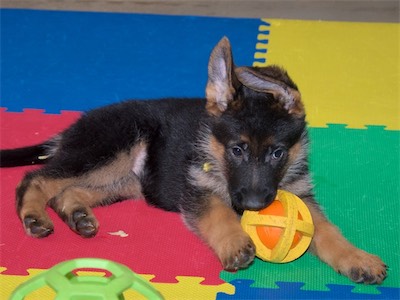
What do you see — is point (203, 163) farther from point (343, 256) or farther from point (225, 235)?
point (343, 256)

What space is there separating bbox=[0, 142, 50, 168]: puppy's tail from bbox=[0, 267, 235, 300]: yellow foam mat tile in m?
1.12

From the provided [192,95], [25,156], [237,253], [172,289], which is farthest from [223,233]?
[192,95]

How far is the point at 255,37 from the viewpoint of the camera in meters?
7.06

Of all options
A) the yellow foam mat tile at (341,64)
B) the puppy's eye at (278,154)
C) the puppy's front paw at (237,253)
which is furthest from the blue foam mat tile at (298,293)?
the yellow foam mat tile at (341,64)

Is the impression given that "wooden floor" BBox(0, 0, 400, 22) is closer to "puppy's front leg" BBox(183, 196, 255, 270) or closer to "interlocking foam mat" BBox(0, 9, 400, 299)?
"interlocking foam mat" BBox(0, 9, 400, 299)

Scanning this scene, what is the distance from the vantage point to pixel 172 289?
3715mm

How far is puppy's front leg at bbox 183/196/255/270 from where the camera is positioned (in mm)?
3678

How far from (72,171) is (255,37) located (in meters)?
3.11

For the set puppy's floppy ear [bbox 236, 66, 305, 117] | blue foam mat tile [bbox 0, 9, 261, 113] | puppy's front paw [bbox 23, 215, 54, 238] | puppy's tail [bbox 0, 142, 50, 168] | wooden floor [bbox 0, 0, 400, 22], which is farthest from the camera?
wooden floor [bbox 0, 0, 400, 22]

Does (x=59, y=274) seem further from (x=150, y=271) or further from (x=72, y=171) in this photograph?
(x=72, y=171)

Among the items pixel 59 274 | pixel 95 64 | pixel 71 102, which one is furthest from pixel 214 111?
pixel 95 64

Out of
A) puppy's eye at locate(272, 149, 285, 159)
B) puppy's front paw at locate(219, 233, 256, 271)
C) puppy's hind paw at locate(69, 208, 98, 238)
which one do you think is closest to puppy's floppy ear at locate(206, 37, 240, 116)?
puppy's eye at locate(272, 149, 285, 159)

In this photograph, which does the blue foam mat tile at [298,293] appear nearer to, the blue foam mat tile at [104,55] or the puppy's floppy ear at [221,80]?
the puppy's floppy ear at [221,80]

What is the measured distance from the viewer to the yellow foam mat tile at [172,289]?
3.64m
